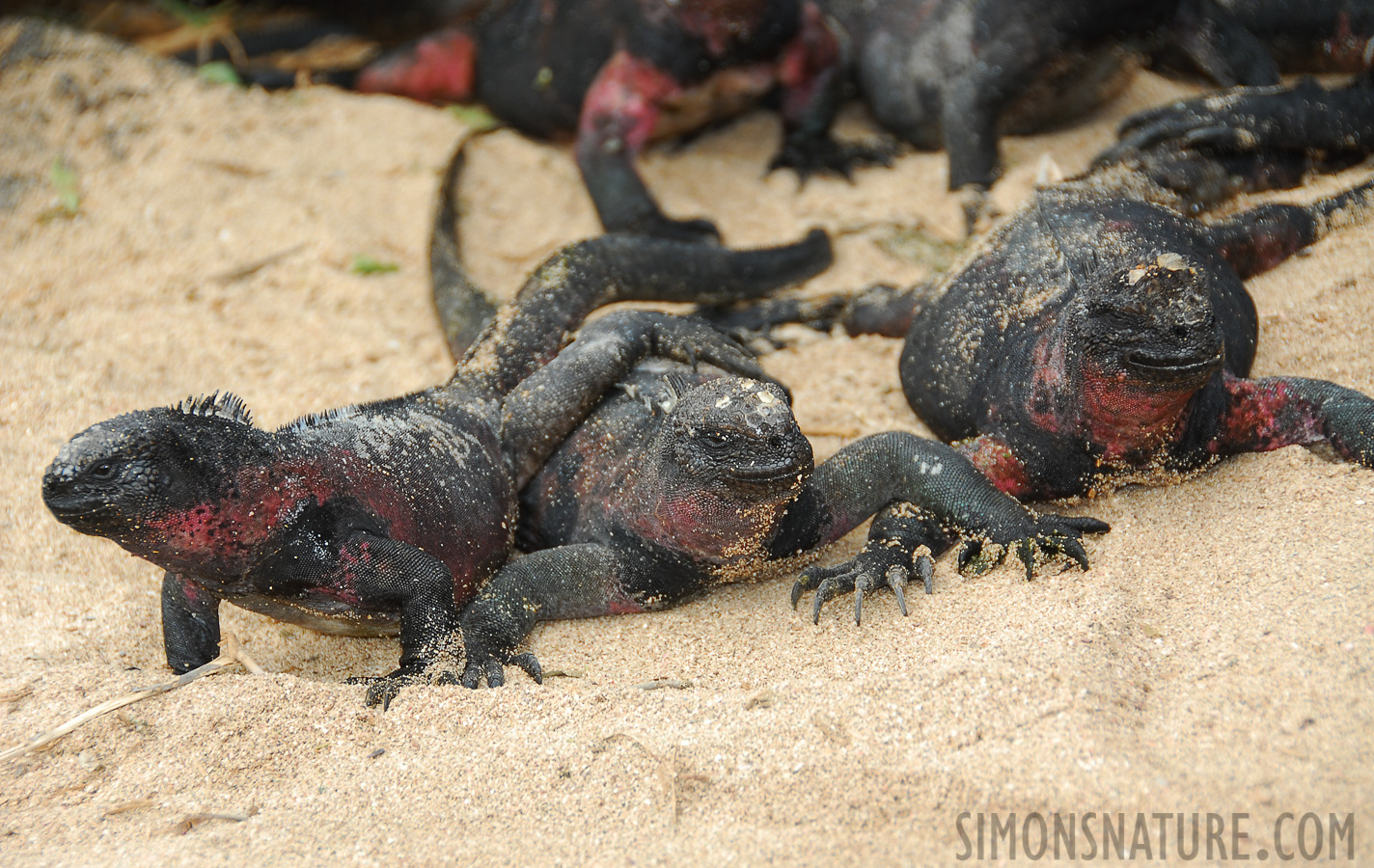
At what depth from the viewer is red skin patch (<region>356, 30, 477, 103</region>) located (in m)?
7.54

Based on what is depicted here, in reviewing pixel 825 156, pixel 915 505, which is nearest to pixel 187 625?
pixel 915 505

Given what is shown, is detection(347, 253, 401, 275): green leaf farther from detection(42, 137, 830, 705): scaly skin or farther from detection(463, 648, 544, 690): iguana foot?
detection(463, 648, 544, 690): iguana foot

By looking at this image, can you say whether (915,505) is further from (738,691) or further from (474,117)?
(474,117)

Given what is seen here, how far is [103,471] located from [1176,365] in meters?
3.07

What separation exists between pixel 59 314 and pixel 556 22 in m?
3.41

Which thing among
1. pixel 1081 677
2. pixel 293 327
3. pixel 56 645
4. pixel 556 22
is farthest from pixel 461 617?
pixel 556 22

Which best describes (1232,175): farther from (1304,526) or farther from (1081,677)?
(1081,677)

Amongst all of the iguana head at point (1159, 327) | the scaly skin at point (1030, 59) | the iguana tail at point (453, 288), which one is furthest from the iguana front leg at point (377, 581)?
the scaly skin at point (1030, 59)

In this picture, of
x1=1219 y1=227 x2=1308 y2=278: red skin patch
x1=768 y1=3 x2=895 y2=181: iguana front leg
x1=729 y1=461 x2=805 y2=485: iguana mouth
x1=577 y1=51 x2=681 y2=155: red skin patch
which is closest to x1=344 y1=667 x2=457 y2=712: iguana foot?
x1=729 y1=461 x2=805 y2=485: iguana mouth

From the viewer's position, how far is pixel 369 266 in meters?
6.05

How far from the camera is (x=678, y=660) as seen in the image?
11.6 ft

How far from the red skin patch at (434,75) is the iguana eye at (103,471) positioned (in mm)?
5069

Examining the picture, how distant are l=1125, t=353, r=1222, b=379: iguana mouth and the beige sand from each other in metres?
0.55

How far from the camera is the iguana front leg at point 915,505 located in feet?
12.1
